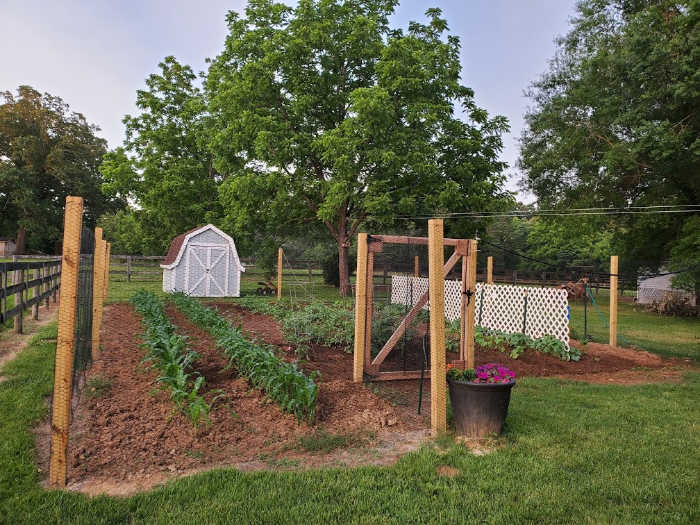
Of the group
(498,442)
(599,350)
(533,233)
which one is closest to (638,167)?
(599,350)

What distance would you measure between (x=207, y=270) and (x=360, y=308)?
14.2 meters

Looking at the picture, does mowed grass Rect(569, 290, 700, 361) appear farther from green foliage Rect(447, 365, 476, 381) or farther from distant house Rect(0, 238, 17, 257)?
distant house Rect(0, 238, 17, 257)

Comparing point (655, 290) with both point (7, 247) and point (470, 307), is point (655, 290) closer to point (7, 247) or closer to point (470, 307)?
point (470, 307)

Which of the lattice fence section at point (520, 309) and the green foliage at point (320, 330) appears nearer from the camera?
the green foliage at point (320, 330)

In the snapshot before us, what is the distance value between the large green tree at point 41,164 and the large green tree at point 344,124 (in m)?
24.4

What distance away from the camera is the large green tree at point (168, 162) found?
2511 cm

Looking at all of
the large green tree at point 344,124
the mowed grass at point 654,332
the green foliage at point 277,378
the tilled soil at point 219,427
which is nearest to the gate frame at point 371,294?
the tilled soil at point 219,427

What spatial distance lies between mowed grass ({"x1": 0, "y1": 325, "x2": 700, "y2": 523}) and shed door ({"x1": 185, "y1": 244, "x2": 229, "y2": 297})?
14.4 m

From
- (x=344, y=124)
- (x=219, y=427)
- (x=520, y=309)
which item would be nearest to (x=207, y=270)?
(x=344, y=124)

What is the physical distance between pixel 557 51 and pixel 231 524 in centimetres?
2254

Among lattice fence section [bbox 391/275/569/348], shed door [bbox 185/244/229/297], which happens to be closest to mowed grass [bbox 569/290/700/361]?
lattice fence section [bbox 391/275/569/348]

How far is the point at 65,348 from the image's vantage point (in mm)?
3285

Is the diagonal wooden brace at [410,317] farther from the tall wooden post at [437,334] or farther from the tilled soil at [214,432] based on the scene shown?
the tall wooden post at [437,334]

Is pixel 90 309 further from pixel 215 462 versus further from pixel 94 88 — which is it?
pixel 94 88
